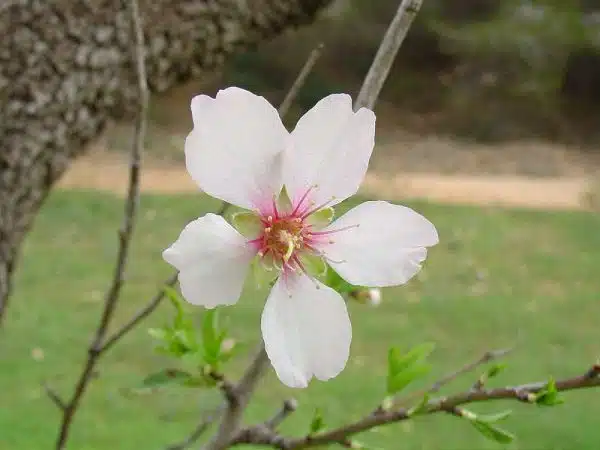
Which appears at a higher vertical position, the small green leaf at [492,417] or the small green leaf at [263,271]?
the small green leaf at [263,271]

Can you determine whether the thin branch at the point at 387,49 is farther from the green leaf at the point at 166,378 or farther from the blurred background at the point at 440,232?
the green leaf at the point at 166,378

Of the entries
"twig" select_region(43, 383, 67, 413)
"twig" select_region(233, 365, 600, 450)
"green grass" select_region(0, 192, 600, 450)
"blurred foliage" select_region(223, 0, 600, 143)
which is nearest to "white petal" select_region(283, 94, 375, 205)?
"twig" select_region(233, 365, 600, 450)

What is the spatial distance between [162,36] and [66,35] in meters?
0.11

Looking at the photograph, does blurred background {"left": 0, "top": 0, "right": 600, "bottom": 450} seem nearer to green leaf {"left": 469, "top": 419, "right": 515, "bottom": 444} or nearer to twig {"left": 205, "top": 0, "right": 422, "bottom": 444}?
twig {"left": 205, "top": 0, "right": 422, "bottom": 444}

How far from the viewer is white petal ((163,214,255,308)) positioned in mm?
280

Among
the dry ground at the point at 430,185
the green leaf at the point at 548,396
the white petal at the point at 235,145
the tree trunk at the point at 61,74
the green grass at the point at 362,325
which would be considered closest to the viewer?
the white petal at the point at 235,145

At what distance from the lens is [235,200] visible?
0.30 metres

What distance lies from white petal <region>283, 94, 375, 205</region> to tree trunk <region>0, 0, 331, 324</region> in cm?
60

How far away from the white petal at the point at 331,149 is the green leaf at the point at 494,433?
0.48ft

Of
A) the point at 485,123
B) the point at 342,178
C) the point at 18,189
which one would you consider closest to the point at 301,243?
the point at 342,178

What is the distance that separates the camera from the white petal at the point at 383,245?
0.97 ft

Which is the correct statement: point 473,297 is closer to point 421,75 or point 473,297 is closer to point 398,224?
point 398,224

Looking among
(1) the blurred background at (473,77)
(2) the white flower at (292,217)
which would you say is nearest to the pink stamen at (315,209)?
(2) the white flower at (292,217)

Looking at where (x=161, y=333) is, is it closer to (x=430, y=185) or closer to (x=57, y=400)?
(x=57, y=400)
